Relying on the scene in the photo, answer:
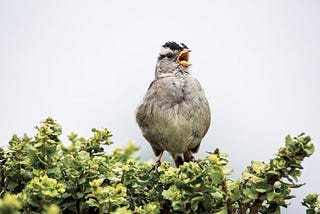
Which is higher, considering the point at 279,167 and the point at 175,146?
the point at 175,146

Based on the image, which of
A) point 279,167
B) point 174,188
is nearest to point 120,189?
point 174,188

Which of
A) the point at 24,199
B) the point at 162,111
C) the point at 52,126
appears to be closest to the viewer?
the point at 24,199

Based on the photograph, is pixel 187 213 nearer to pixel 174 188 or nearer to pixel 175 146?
pixel 174 188

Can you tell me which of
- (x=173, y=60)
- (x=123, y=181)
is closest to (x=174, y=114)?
(x=173, y=60)

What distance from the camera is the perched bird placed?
172 inches

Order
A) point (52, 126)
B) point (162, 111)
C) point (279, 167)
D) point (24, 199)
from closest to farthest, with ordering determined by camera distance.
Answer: point (24, 199), point (279, 167), point (52, 126), point (162, 111)

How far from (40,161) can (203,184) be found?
707 mm

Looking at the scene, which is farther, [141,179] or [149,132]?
[149,132]

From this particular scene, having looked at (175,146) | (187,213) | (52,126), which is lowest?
(187,213)

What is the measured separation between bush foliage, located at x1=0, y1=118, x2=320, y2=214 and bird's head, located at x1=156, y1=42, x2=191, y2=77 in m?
2.40

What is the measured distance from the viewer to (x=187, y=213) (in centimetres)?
215

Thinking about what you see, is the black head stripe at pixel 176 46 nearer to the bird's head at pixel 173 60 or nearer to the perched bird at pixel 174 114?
the bird's head at pixel 173 60

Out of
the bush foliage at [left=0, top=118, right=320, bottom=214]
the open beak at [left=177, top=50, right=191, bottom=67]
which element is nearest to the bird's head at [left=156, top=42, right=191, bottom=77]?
the open beak at [left=177, top=50, right=191, bottom=67]

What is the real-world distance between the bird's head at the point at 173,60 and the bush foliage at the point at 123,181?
240 cm
